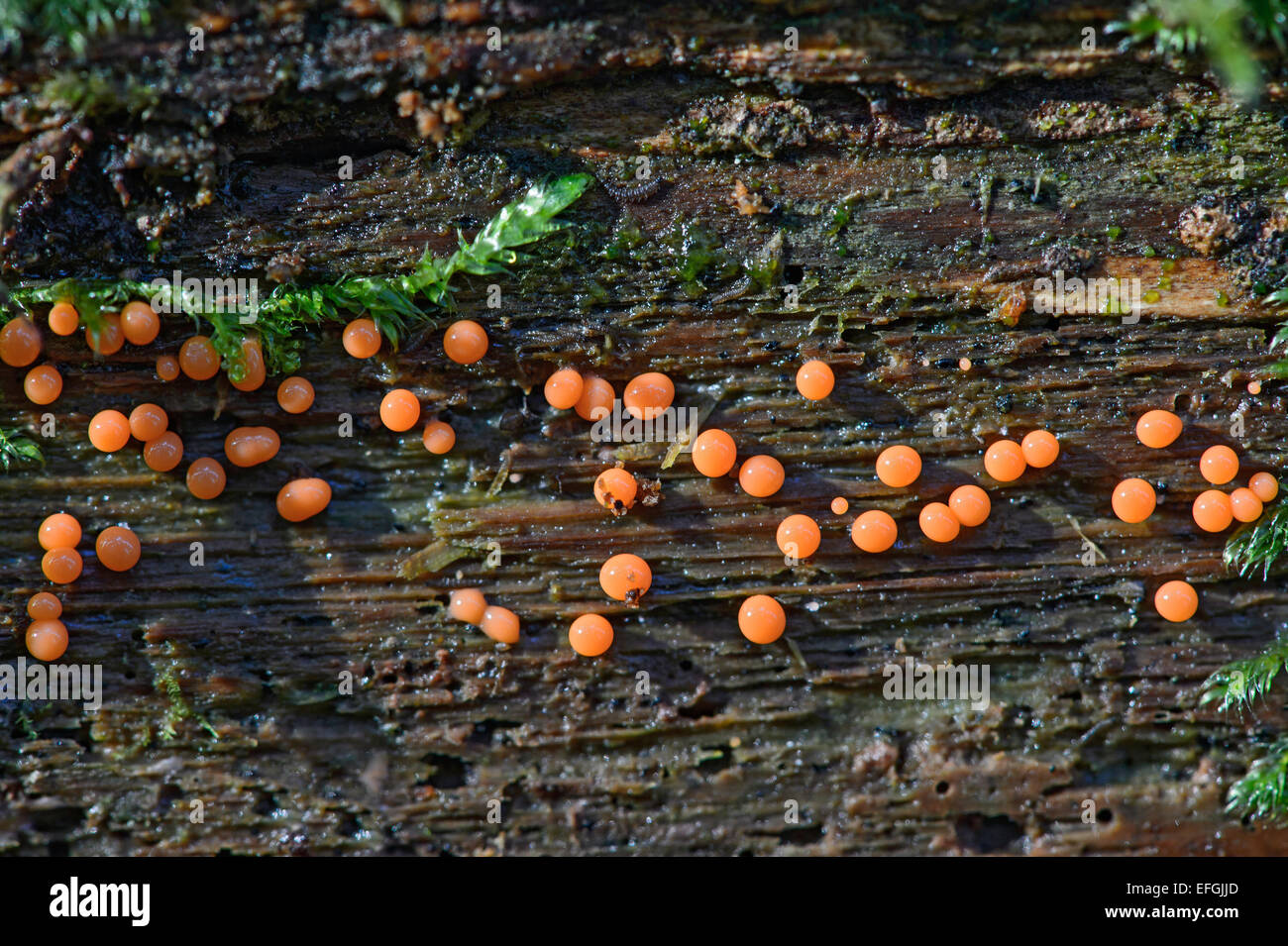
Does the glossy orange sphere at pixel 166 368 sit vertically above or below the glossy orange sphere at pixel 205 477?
above

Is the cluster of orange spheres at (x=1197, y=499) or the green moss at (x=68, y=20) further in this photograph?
the cluster of orange spheres at (x=1197, y=499)

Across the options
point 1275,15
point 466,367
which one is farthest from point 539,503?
point 1275,15

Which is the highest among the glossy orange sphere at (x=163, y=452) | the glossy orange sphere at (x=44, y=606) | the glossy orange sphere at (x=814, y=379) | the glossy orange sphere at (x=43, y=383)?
the glossy orange sphere at (x=43, y=383)

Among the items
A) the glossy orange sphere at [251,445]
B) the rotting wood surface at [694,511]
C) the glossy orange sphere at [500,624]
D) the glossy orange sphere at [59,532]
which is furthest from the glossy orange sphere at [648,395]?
the glossy orange sphere at [59,532]

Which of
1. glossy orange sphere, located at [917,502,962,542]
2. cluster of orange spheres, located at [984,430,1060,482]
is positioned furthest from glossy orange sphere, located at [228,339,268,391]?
cluster of orange spheres, located at [984,430,1060,482]

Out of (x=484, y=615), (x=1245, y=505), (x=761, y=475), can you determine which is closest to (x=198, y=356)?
(x=484, y=615)

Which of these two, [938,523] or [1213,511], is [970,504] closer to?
[938,523]

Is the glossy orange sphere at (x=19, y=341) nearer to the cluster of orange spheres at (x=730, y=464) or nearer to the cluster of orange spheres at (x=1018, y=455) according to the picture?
the cluster of orange spheres at (x=730, y=464)
